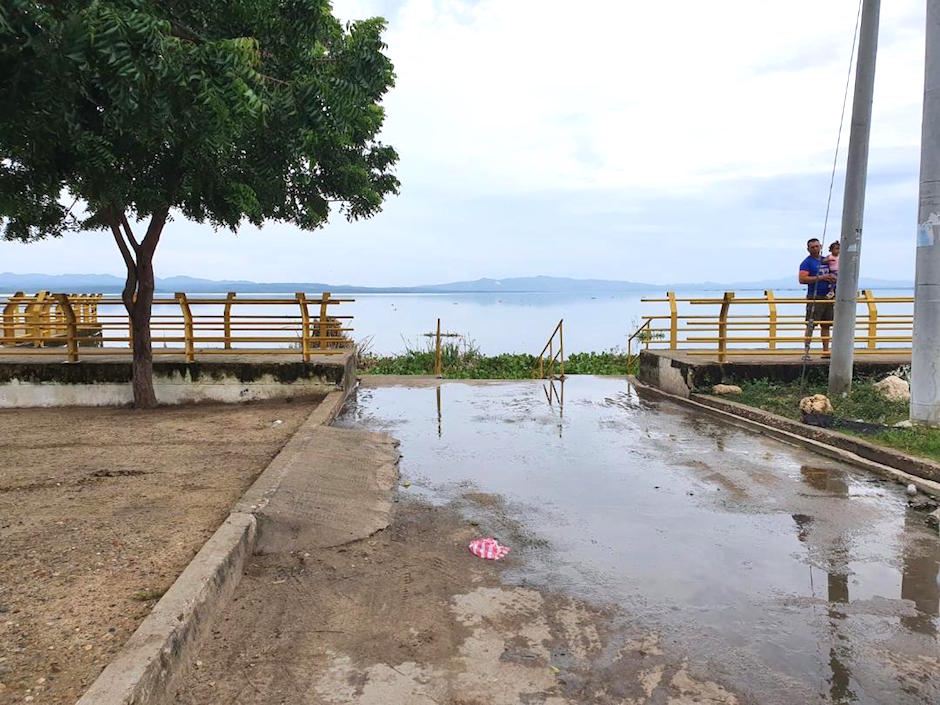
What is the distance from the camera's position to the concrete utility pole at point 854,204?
934 centimetres

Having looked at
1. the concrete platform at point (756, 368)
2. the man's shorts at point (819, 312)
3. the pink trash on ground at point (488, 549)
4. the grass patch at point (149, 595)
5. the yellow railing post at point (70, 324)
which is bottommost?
the pink trash on ground at point (488, 549)

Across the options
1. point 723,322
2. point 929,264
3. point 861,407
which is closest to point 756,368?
point 723,322

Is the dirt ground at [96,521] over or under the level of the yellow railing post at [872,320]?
under

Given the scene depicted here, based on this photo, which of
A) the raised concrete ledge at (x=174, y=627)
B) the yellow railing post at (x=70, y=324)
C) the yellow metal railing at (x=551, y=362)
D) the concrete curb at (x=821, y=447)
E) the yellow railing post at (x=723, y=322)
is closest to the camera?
the raised concrete ledge at (x=174, y=627)

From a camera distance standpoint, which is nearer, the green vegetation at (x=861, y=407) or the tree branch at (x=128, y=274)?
the green vegetation at (x=861, y=407)

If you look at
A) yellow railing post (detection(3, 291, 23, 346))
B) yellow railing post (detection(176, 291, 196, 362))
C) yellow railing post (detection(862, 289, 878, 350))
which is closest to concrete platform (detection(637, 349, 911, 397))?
yellow railing post (detection(862, 289, 878, 350))

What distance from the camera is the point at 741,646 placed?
353 centimetres

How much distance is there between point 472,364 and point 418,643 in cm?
1626

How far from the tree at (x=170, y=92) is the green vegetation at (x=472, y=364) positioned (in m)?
9.23

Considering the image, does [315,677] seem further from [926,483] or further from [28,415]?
[28,415]

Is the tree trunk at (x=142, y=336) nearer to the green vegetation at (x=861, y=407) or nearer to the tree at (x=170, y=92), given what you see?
the tree at (x=170, y=92)

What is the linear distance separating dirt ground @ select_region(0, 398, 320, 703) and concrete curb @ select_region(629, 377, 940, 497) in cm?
609

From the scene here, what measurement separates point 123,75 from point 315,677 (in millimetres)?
3604

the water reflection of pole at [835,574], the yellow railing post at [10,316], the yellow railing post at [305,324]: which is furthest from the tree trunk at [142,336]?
the water reflection of pole at [835,574]
